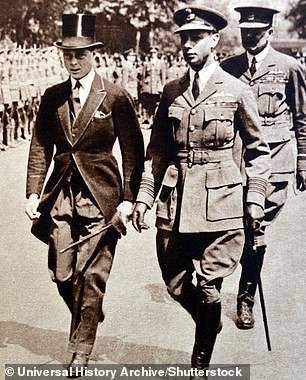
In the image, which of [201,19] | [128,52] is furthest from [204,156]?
[128,52]

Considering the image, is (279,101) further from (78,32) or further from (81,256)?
(81,256)

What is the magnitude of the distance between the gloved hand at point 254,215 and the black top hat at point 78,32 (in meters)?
0.92

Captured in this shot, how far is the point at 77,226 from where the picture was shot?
322 cm

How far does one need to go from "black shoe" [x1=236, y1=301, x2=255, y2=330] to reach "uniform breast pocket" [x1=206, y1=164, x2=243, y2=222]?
20.1 inches

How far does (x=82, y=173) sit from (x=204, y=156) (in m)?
0.51

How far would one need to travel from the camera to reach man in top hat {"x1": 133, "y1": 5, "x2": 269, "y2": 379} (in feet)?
10.3

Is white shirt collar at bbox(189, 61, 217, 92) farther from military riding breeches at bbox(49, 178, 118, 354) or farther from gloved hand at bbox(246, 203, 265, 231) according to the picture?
military riding breeches at bbox(49, 178, 118, 354)

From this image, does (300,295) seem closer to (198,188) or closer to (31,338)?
(198,188)

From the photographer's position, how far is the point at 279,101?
11.2 feet

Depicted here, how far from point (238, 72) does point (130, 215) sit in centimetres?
77

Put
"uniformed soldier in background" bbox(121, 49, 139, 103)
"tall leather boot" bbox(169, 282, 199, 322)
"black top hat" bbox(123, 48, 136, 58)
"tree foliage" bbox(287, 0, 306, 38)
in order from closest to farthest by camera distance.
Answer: "tall leather boot" bbox(169, 282, 199, 322)
"tree foliage" bbox(287, 0, 306, 38)
"black top hat" bbox(123, 48, 136, 58)
"uniformed soldier in background" bbox(121, 49, 139, 103)

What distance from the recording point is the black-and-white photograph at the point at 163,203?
10.4 ft

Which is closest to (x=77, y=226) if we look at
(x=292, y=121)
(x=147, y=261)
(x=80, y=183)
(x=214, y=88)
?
(x=80, y=183)

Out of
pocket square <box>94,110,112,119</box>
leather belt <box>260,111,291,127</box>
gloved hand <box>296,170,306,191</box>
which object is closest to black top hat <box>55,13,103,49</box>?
pocket square <box>94,110,112,119</box>
